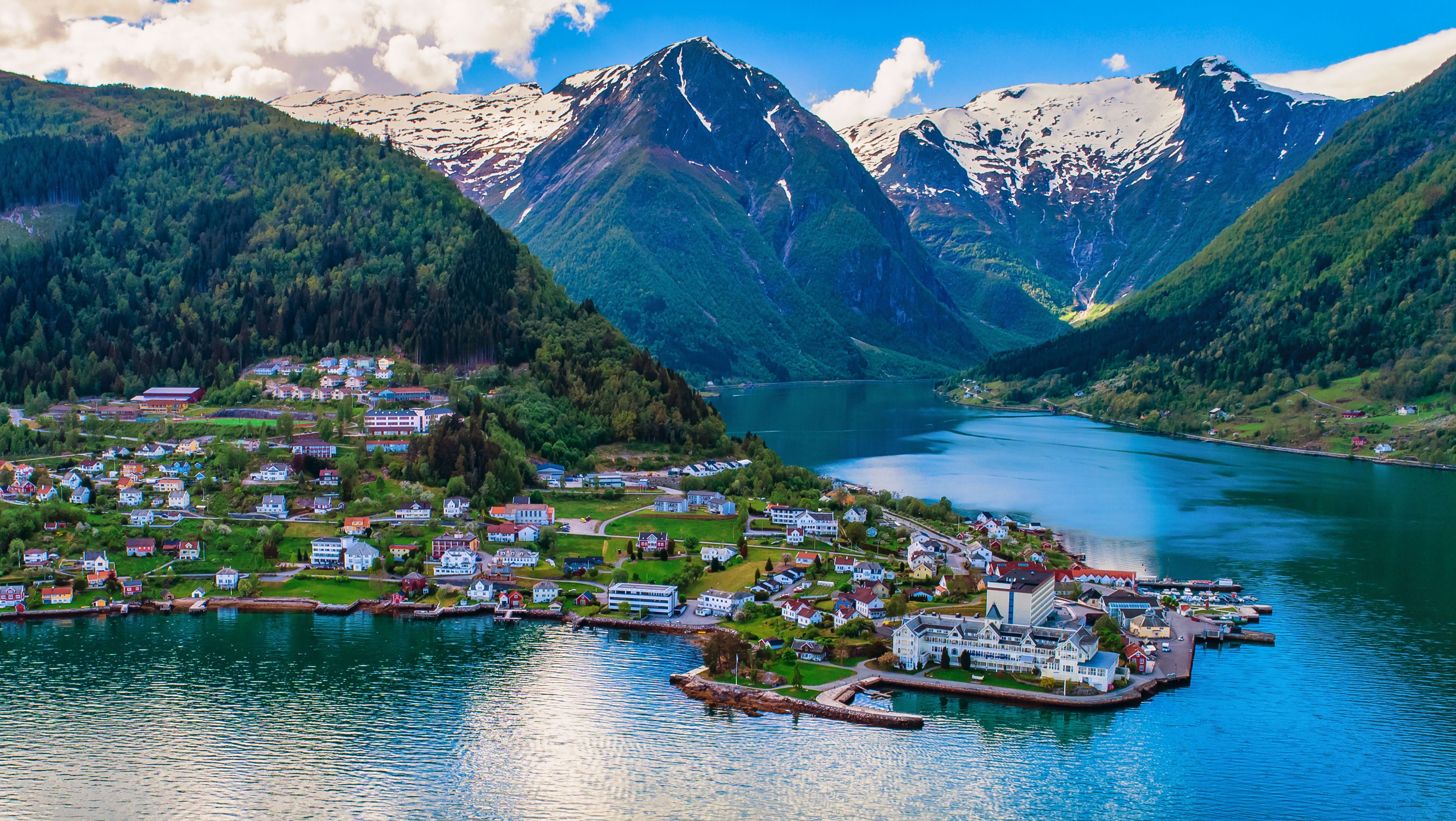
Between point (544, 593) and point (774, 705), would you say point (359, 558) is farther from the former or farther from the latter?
point (774, 705)

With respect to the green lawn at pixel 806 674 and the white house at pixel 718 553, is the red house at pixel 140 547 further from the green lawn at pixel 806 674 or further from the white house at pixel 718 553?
the green lawn at pixel 806 674

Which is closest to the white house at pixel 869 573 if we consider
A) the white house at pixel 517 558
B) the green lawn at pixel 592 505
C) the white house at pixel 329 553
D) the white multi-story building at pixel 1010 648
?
the white multi-story building at pixel 1010 648

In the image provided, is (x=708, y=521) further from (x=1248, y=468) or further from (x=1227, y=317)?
(x=1227, y=317)

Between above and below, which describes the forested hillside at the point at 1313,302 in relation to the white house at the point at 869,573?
above

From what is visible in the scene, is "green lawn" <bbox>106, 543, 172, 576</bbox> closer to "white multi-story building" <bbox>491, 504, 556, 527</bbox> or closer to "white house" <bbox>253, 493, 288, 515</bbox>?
"white house" <bbox>253, 493, 288, 515</bbox>

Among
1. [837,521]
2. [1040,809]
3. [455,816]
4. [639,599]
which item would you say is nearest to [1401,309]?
[837,521]

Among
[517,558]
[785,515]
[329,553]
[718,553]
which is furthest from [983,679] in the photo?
[329,553]

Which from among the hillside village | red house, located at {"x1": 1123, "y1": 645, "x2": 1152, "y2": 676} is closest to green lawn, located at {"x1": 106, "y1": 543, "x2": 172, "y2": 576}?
the hillside village
